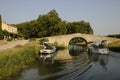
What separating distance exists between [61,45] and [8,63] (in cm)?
4517

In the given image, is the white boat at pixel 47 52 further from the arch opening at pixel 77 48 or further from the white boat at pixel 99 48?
the white boat at pixel 99 48

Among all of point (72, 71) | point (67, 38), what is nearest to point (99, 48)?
point (67, 38)

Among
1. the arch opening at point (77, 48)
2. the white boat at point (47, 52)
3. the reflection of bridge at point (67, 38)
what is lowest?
the arch opening at point (77, 48)

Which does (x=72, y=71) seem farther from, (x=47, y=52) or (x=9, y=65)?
(x=47, y=52)

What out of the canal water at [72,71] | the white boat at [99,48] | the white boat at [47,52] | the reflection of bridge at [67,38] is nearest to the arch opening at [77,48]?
the reflection of bridge at [67,38]

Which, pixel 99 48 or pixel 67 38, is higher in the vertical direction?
pixel 67 38

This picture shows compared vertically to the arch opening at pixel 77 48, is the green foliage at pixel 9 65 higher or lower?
higher

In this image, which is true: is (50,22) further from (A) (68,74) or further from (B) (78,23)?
(A) (68,74)

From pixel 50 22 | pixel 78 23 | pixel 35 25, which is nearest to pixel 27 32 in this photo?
pixel 35 25

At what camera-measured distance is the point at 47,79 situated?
1886 cm

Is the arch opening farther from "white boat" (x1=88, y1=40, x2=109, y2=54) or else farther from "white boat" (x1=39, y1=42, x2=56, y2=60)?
"white boat" (x1=39, y1=42, x2=56, y2=60)

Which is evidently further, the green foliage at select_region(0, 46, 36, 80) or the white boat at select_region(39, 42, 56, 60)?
→ the white boat at select_region(39, 42, 56, 60)

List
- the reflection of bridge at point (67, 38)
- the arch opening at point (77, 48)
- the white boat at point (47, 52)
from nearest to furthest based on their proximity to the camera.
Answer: the white boat at point (47, 52)
the arch opening at point (77, 48)
the reflection of bridge at point (67, 38)

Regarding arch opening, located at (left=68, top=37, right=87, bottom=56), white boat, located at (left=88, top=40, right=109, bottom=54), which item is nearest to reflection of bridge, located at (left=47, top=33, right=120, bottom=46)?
arch opening, located at (left=68, top=37, right=87, bottom=56)
